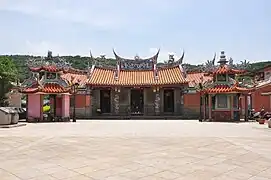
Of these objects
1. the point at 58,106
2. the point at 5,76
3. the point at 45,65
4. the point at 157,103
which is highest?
the point at 45,65

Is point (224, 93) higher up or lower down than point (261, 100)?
higher up

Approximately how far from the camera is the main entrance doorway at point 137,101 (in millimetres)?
26719

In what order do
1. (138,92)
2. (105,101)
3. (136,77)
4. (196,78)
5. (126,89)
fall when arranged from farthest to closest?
(136,77) → (138,92) → (105,101) → (196,78) → (126,89)

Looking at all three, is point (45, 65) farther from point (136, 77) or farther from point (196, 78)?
point (196, 78)

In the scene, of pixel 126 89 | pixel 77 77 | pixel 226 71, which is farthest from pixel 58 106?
pixel 226 71

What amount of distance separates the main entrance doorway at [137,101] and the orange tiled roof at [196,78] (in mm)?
4171

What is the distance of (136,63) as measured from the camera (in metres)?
28.3

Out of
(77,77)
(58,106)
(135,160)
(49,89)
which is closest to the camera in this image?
(135,160)

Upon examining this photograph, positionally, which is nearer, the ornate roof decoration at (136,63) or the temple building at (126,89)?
the temple building at (126,89)

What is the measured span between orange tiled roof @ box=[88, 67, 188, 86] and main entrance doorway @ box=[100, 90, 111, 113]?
1.19 meters

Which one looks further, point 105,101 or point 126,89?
point 105,101

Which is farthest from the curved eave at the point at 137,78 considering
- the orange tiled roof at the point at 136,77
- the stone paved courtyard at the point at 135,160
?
the stone paved courtyard at the point at 135,160

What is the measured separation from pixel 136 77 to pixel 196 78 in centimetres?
504

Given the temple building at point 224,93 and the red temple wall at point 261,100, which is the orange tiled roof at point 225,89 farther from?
the red temple wall at point 261,100
